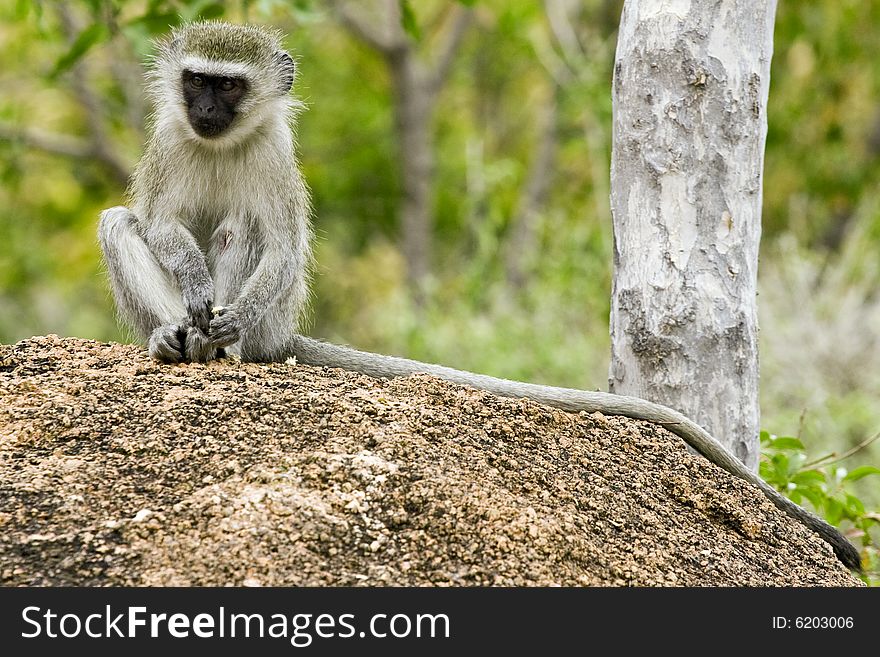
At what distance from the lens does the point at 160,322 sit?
4418 millimetres

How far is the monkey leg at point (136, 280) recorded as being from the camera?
14.6 ft

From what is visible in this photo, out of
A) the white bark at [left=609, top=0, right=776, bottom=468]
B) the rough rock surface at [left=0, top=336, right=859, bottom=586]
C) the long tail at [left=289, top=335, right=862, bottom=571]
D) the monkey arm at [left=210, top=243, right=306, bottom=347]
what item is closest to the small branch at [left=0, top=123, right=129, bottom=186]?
the monkey arm at [left=210, top=243, right=306, bottom=347]

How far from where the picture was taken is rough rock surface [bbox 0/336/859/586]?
2.78 m

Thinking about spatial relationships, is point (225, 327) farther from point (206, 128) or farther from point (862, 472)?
point (862, 472)

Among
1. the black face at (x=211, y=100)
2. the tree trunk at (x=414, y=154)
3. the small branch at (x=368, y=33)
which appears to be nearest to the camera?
the black face at (x=211, y=100)

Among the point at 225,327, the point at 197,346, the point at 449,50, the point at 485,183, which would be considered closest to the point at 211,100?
the point at 225,327

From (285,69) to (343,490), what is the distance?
2.69 metres

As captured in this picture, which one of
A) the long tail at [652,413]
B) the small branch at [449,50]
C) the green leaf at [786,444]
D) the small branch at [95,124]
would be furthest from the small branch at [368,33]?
the green leaf at [786,444]

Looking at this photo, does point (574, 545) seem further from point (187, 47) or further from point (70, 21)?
point (70, 21)

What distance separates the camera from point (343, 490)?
3016mm

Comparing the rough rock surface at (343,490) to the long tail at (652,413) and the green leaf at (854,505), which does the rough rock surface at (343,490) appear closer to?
the long tail at (652,413)

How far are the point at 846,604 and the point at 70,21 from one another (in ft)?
30.4

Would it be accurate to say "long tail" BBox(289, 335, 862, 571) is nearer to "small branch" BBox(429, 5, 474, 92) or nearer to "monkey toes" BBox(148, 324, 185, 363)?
"monkey toes" BBox(148, 324, 185, 363)

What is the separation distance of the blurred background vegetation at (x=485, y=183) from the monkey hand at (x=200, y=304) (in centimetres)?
175
